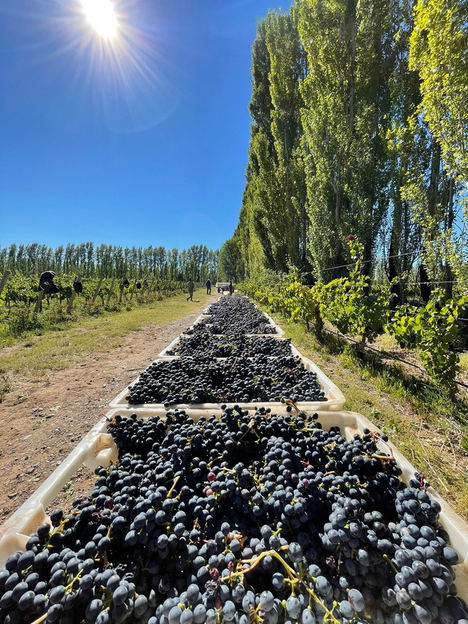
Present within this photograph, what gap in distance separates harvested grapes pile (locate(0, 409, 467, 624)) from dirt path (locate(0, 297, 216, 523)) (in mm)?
764

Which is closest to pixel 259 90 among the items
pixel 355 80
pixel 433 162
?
pixel 355 80

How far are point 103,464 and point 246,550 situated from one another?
1115 mm

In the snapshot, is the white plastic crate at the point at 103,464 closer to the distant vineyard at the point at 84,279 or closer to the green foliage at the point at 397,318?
the green foliage at the point at 397,318

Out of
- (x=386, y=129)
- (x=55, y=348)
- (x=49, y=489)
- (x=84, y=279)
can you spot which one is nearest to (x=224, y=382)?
(x=49, y=489)

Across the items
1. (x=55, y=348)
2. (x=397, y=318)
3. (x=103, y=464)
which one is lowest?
(x=55, y=348)

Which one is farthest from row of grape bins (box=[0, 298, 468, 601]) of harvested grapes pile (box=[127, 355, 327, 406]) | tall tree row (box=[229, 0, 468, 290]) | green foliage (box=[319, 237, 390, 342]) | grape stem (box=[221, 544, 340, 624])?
tall tree row (box=[229, 0, 468, 290])

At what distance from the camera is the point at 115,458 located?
5.61 ft

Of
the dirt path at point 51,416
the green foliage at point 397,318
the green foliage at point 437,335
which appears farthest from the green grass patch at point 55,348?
the green foliage at point 437,335

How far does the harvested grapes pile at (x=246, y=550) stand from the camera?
0.82 meters

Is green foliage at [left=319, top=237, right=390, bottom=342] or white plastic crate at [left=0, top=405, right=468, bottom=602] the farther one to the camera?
green foliage at [left=319, top=237, right=390, bottom=342]

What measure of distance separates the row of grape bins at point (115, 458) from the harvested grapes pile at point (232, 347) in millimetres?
1196

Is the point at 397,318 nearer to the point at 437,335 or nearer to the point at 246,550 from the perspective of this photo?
the point at 437,335

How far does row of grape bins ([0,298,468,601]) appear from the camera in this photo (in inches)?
40.7

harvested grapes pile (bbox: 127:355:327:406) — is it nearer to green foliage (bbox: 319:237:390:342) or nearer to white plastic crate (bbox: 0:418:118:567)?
white plastic crate (bbox: 0:418:118:567)
